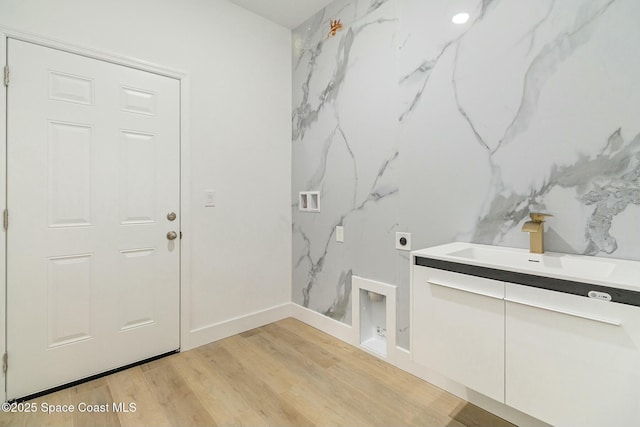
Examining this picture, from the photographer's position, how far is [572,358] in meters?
1.09

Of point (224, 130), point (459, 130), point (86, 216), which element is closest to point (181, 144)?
point (224, 130)

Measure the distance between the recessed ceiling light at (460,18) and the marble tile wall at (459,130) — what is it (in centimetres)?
4

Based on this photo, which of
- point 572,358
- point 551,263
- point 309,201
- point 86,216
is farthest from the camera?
point 309,201

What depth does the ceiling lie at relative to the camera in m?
2.58

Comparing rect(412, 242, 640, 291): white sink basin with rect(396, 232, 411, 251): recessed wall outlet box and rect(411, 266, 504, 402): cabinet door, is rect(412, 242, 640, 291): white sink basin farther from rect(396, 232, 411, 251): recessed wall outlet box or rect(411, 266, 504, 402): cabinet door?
rect(396, 232, 411, 251): recessed wall outlet box

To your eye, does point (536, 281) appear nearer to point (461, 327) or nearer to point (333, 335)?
point (461, 327)

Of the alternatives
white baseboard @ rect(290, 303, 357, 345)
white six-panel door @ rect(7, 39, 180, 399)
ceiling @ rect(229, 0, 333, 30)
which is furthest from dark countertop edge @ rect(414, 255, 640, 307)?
ceiling @ rect(229, 0, 333, 30)

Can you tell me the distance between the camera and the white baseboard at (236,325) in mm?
2434

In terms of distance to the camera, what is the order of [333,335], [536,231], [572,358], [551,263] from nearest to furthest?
[572,358] < [551,263] < [536,231] < [333,335]

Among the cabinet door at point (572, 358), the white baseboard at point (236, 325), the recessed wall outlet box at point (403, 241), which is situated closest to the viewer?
the cabinet door at point (572, 358)

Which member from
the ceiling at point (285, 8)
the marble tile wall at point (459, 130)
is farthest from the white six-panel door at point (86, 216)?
the marble tile wall at point (459, 130)

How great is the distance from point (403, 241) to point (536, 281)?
38.9 inches

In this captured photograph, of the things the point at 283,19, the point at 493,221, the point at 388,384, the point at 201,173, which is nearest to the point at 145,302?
the point at 201,173

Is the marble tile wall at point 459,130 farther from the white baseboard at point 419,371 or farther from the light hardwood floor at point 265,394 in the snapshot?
the light hardwood floor at point 265,394
